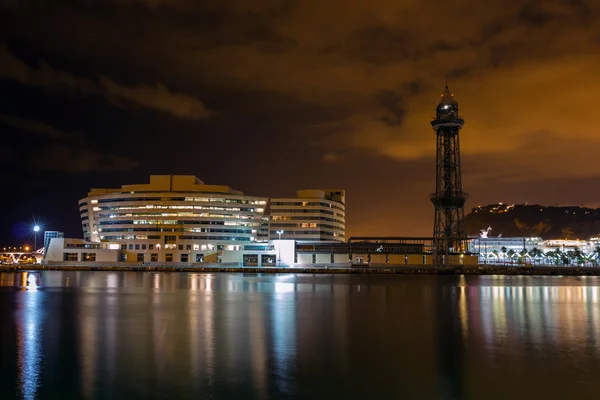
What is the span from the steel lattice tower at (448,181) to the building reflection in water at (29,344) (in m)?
101

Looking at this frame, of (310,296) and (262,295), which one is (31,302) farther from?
(310,296)

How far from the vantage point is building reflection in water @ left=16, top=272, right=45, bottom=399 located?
61.5 ft

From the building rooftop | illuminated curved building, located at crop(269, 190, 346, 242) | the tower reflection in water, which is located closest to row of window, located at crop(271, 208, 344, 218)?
illuminated curved building, located at crop(269, 190, 346, 242)

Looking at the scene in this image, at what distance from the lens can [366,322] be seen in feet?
112

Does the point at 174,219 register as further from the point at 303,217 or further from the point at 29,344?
the point at 29,344

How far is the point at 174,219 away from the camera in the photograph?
430 feet

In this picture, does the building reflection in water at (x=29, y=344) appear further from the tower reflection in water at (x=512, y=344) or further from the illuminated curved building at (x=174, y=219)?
the illuminated curved building at (x=174, y=219)

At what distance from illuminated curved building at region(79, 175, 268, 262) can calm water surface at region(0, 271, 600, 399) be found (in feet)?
278

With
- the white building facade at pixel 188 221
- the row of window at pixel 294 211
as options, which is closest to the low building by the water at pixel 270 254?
the white building facade at pixel 188 221

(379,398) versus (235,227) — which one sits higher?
(235,227)

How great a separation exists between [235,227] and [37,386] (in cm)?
11581

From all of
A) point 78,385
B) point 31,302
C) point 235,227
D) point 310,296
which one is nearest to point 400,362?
point 78,385

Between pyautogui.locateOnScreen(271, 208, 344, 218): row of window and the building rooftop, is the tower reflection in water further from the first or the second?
the building rooftop

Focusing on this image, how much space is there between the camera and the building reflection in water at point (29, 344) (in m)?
18.8
